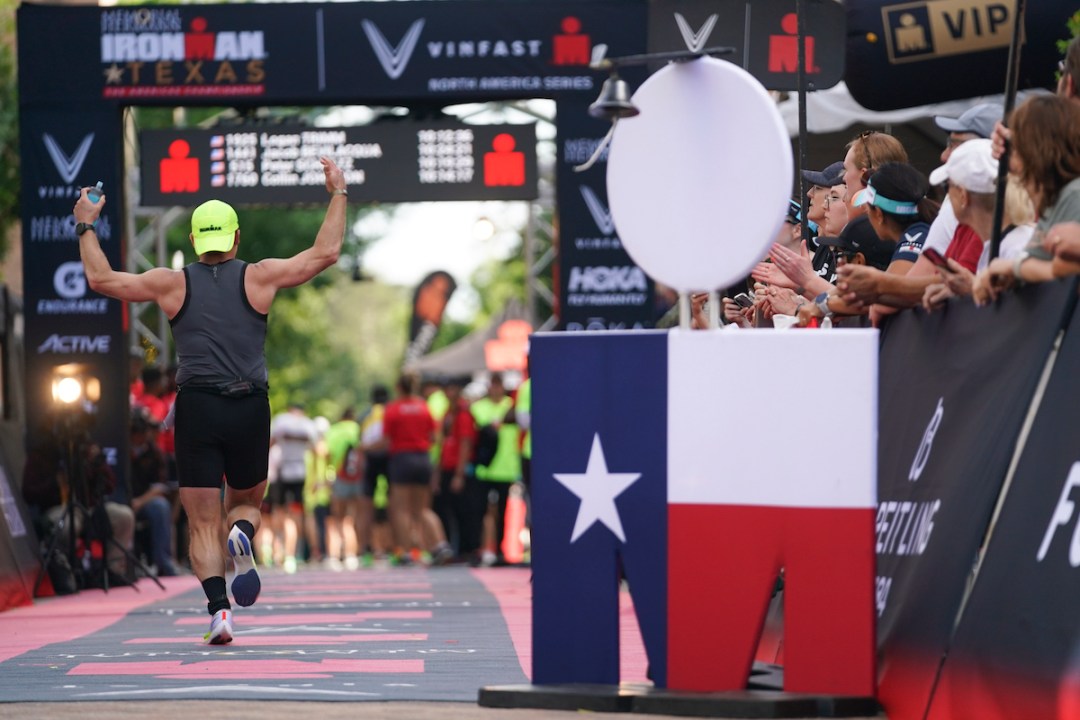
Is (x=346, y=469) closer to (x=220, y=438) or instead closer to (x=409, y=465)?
(x=409, y=465)

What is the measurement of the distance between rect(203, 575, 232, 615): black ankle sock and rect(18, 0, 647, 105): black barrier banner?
8425 mm

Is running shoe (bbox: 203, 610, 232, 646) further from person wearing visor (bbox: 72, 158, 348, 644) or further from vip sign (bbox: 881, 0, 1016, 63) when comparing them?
vip sign (bbox: 881, 0, 1016, 63)

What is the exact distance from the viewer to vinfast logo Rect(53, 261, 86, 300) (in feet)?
52.9

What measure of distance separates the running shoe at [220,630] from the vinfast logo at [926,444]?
11.5ft

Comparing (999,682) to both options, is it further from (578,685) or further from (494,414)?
(494,414)

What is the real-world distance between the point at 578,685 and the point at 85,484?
9.84 m

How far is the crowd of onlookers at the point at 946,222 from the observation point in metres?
5.17

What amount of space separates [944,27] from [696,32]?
15.8 ft

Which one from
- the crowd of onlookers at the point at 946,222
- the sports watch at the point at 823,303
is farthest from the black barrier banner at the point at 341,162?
the sports watch at the point at 823,303

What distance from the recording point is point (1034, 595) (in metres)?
4.54

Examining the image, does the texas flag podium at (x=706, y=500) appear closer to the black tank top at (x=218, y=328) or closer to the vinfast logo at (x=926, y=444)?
the vinfast logo at (x=926, y=444)

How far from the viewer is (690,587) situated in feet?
17.1

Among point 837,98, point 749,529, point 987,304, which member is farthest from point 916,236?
Answer: point 837,98

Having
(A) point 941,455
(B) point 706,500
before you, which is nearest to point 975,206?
(A) point 941,455
